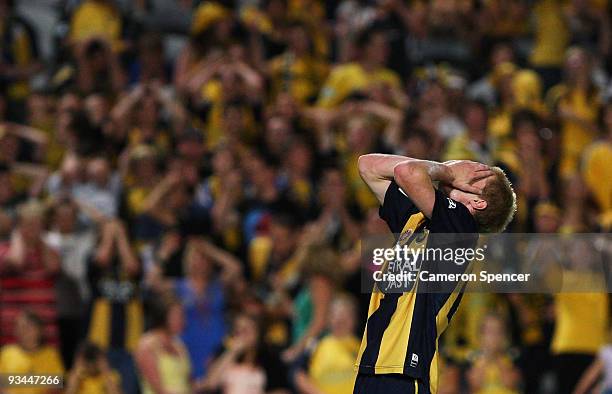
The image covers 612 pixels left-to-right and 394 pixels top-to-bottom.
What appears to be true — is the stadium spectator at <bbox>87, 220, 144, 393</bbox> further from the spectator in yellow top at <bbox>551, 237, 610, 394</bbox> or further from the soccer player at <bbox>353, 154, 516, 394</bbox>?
the soccer player at <bbox>353, 154, 516, 394</bbox>

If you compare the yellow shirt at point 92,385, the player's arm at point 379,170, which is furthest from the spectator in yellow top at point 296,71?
the player's arm at point 379,170

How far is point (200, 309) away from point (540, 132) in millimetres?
3543

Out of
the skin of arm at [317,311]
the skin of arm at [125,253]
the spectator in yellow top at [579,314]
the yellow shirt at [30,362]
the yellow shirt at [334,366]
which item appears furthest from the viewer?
the skin of arm at [125,253]

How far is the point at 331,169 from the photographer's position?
11273 mm

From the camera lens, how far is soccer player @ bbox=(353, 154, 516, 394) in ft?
18.4

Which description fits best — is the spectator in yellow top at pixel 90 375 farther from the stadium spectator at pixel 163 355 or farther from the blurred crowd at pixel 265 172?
the stadium spectator at pixel 163 355

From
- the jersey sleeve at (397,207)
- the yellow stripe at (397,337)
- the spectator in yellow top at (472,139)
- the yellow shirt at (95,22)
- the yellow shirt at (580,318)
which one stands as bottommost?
the yellow stripe at (397,337)

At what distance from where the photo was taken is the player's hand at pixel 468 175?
5.65 m

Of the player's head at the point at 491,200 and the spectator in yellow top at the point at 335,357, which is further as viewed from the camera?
the spectator in yellow top at the point at 335,357

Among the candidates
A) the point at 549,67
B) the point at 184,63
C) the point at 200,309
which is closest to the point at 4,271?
the point at 200,309

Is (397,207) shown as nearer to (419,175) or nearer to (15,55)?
(419,175)

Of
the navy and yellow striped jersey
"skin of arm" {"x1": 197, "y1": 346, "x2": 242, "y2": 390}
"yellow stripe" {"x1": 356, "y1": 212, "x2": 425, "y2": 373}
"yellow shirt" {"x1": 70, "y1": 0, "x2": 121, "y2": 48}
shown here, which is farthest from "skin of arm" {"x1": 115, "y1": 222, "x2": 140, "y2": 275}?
"yellow stripe" {"x1": 356, "y1": 212, "x2": 425, "y2": 373}

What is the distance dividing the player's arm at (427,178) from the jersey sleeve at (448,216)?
4cm

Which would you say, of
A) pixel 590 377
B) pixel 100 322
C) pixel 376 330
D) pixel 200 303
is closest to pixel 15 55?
pixel 100 322
